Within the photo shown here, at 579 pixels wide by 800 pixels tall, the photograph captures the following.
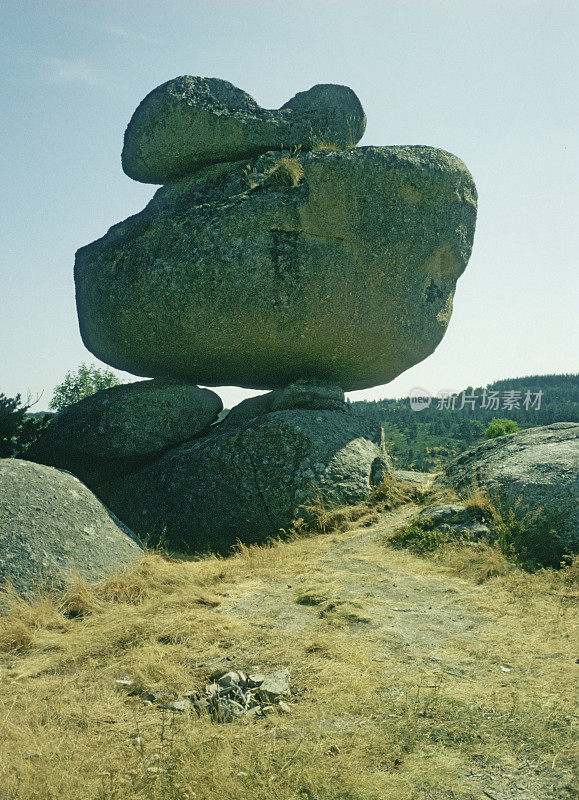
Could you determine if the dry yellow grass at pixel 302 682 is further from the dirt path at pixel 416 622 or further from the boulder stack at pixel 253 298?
the boulder stack at pixel 253 298

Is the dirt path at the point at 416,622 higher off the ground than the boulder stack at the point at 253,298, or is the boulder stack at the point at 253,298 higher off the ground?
the boulder stack at the point at 253,298

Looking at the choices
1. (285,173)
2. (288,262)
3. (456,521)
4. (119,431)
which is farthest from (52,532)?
(285,173)

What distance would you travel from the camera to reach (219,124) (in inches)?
493

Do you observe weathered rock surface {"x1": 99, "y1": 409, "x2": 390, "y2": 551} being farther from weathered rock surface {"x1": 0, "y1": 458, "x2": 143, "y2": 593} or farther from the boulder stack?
weathered rock surface {"x1": 0, "y1": 458, "x2": 143, "y2": 593}

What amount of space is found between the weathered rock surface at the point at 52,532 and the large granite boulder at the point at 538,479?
5145 millimetres

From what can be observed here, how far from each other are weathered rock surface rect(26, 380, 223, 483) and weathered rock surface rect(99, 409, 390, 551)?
1.56ft

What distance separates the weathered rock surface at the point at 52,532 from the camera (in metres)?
6.87

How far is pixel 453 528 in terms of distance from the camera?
8.93 meters

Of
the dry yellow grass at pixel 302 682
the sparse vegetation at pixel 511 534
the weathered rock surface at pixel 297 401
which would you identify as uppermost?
the weathered rock surface at pixel 297 401

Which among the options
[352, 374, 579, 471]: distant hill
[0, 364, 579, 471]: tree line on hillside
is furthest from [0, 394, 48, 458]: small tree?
[352, 374, 579, 471]: distant hill

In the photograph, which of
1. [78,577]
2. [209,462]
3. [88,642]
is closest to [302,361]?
[209,462]

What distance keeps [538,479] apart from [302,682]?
5.63m

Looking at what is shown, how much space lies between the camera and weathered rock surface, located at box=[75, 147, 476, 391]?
11.5 metres

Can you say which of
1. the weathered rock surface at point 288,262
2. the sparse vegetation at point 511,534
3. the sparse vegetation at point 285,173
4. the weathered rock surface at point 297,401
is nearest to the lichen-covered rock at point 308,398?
the weathered rock surface at point 297,401
